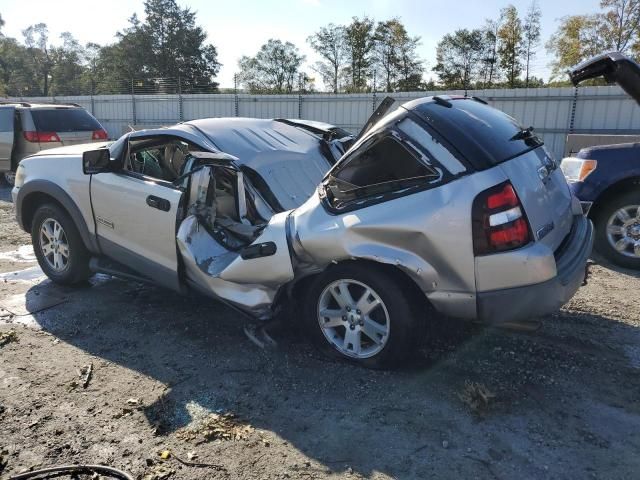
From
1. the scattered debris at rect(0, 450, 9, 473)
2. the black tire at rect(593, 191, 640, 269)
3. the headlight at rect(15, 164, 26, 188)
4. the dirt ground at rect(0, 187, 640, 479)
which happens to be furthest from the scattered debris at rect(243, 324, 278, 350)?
the black tire at rect(593, 191, 640, 269)

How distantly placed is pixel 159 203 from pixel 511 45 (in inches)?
1695

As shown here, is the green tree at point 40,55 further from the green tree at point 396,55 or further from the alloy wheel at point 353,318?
the alloy wheel at point 353,318

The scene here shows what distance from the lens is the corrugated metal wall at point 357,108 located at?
1254cm

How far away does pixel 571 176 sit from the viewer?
19.2 ft

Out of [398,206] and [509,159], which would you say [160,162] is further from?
[509,159]

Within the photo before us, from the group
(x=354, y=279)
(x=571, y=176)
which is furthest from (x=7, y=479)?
(x=571, y=176)

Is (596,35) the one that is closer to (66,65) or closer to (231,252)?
(231,252)

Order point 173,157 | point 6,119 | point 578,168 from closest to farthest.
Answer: point 173,157 → point 578,168 → point 6,119

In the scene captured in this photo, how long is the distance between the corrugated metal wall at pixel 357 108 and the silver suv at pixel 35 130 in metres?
3.63

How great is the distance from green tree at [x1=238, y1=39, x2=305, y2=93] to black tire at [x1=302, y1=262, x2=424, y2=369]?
53.2 metres

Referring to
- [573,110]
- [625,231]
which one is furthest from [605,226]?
[573,110]

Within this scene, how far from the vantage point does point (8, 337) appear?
406 centimetres

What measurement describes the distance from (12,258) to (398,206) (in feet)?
17.3

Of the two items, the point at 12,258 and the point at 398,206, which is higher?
the point at 398,206
